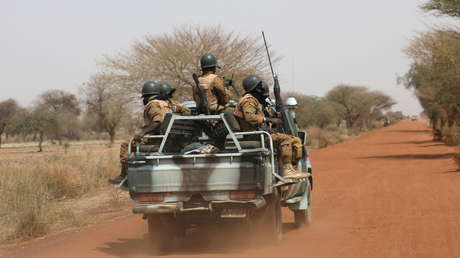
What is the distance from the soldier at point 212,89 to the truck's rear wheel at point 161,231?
69.2 inches

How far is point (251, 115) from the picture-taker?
8.98 m

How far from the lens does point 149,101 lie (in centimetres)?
983

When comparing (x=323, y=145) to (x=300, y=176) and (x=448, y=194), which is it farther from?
(x=300, y=176)

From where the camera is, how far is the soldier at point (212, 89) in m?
9.80

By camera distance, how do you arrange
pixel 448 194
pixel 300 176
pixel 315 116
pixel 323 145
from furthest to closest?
pixel 315 116
pixel 323 145
pixel 448 194
pixel 300 176

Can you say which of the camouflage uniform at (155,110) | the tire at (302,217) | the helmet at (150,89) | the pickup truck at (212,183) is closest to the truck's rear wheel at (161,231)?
the pickup truck at (212,183)

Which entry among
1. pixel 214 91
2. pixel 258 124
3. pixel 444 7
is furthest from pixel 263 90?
pixel 444 7

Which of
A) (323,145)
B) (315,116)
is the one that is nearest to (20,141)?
(315,116)

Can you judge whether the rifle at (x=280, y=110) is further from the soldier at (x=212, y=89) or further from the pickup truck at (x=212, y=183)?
the pickup truck at (x=212, y=183)

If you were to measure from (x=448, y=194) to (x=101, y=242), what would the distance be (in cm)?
732

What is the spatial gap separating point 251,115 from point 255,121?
9cm

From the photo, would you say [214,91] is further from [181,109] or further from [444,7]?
[444,7]

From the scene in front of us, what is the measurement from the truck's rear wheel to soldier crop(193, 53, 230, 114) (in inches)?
69.2

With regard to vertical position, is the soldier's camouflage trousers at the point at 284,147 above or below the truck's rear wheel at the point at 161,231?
above
